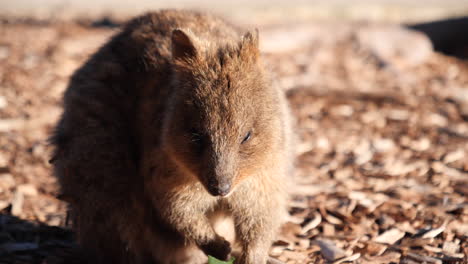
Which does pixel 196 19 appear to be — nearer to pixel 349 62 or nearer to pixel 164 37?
pixel 164 37

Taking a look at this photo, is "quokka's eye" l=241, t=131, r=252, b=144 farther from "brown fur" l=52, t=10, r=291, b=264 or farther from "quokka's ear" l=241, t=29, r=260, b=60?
"quokka's ear" l=241, t=29, r=260, b=60

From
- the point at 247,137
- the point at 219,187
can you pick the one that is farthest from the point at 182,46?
the point at 219,187

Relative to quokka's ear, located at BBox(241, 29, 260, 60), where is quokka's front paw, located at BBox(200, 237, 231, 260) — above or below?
below

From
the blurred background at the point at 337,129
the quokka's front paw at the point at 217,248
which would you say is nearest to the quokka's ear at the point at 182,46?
the blurred background at the point at 337,129

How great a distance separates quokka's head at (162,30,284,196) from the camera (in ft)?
11.5

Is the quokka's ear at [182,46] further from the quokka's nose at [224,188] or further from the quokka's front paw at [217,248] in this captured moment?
the quokka's front paw at [217,248]

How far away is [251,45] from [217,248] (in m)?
1.57

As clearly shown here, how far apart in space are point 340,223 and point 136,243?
1.96 metres

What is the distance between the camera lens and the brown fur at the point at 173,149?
3600 millimetres

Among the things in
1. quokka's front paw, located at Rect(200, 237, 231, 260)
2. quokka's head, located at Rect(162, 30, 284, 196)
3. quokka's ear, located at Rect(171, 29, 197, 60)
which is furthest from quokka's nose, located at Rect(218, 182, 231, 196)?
quokka's ear, located at Rect(171, 29, 197, 60)

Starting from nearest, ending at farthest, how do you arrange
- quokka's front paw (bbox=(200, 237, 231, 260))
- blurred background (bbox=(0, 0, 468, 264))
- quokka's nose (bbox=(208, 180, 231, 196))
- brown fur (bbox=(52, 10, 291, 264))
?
quokka's nose (bbox=(208, 180, 231, 196)) < brown fur (bbox=(52, 10, 291, 264)) < quokka's front paw (bbox=(200, 237, 231, 260)) < blurred background (bbox=(0, 0, 468, 264))

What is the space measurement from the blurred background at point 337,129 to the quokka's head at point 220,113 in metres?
0.51

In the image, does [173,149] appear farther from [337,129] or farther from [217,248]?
[337,129]

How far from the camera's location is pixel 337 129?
7301 millimetres
